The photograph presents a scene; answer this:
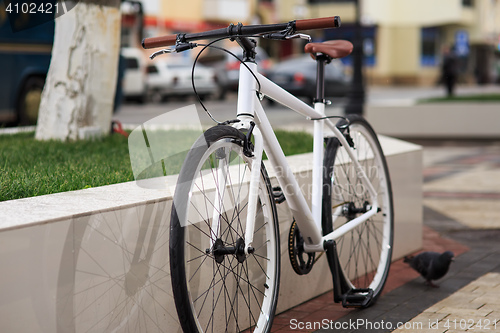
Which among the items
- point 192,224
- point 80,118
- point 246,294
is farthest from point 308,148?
point 192,224

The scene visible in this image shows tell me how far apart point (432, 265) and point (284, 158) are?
167 cm

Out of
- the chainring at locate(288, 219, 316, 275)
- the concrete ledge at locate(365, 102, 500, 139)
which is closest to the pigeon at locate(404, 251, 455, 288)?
the chainring at locate(288, 219, 316, 275)

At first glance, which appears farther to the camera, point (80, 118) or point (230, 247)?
point (80, 118)

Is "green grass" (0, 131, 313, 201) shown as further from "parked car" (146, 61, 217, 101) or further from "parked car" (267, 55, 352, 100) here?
"parked car" (146, 61, 217, 101)

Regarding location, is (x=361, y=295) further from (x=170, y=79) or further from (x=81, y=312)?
(x=170, y=79)

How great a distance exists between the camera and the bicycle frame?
9.91ft

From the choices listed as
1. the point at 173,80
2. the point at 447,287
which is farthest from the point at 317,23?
the point at 173,80

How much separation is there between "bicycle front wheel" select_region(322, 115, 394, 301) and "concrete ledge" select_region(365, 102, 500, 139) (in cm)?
1022

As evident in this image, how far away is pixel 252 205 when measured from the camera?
2998mm

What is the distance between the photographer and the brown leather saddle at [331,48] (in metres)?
3.83

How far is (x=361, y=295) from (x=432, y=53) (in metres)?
42.8

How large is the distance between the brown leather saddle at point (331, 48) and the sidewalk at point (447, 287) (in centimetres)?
137

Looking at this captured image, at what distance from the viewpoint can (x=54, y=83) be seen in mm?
5941

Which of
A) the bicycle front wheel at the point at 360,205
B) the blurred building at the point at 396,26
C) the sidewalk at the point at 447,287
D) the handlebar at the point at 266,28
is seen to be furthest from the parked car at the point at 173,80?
the handlebar at the point at 266,28
